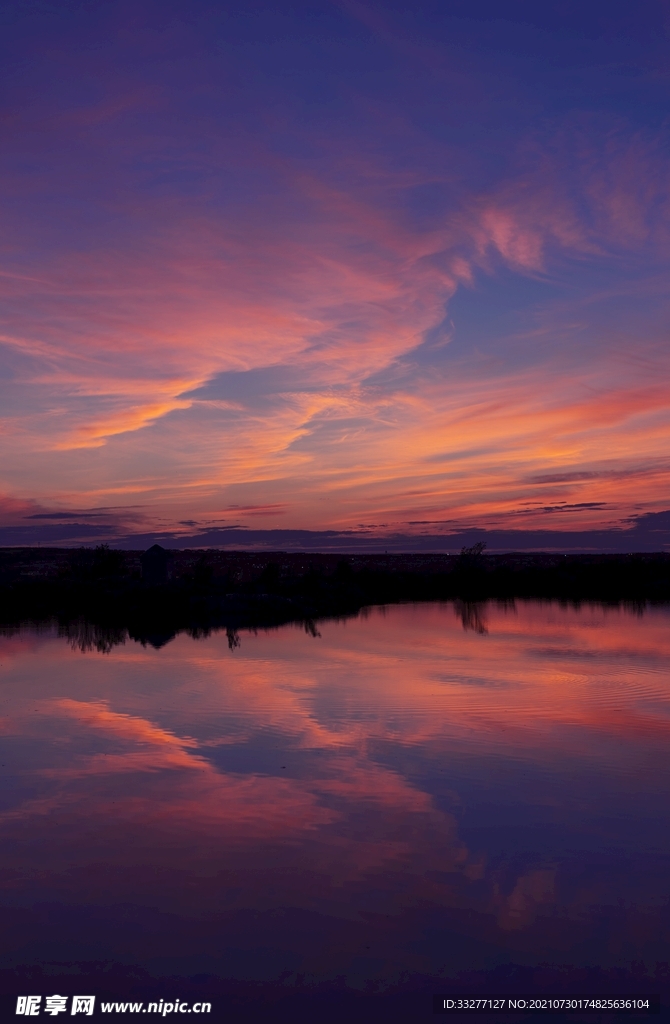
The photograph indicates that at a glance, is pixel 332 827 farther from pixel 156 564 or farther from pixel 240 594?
pixel 156 564

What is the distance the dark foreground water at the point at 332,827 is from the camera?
18.2ft

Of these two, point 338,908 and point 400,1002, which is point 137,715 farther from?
point 400,1002

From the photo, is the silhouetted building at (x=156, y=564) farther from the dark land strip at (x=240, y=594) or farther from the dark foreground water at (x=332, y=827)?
the dark foreground water at (x=332, y=827)

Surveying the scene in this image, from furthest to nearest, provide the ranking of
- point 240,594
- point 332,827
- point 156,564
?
1. point 156,564
2. point 240,594
3. point 332,827

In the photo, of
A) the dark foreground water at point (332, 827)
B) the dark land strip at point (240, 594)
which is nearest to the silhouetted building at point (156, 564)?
the dark land strip at point (240, 594)

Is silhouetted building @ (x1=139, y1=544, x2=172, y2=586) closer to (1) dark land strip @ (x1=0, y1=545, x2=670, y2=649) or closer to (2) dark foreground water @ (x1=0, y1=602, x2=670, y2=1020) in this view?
(1) dark land strip @ (x1=0, y1=545, x2=670, y2=649)

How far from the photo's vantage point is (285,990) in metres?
5.07

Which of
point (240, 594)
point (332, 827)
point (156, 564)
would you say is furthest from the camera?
point (156, 564)

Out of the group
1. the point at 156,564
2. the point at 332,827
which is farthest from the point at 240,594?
the point at 332,827

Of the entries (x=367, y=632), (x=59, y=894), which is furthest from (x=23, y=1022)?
(x=367, y=632)

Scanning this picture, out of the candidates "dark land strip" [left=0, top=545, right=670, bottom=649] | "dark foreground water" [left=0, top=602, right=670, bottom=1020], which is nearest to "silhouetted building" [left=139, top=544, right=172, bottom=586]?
"dark land strip" [left=0, top=545, right=670, bottom=649]

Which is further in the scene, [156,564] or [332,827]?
[156,564]

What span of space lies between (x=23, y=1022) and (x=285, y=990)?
158 centimetres

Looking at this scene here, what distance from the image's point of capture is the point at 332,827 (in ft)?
25.7
